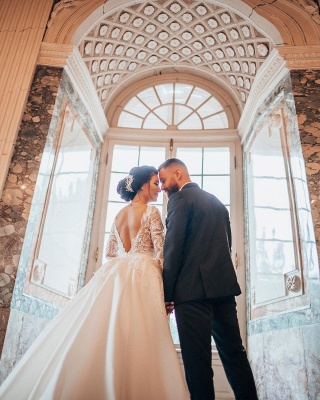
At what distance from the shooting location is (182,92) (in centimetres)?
600

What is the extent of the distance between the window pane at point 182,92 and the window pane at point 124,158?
109 cm

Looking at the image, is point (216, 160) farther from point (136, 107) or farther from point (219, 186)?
point (136, 107)

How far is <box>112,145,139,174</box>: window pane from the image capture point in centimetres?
562

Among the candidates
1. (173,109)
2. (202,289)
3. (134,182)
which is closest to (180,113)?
(173,109)

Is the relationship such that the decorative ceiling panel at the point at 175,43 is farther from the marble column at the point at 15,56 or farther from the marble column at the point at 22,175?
the marble column at the point at 22,175

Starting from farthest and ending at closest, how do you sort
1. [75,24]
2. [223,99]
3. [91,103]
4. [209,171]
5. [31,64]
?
[223,99], [209,171], [91,103], [75,24], [31,64]

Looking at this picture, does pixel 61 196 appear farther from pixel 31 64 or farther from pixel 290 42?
pixel 290 42

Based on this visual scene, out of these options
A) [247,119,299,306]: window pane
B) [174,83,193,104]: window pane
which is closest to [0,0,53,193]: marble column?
[174,83,193,104]: window pane

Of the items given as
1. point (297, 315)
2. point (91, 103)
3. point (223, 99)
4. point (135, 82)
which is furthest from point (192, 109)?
point (297, 315)

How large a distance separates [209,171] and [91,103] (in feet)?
6.37

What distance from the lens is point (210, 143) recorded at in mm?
5668

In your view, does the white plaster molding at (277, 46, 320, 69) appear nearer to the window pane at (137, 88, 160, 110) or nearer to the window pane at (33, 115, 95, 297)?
the window pane at (137, 88, 160, 110)

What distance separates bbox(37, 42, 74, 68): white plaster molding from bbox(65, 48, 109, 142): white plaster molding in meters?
0.06

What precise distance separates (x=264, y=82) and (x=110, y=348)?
3.73 m
